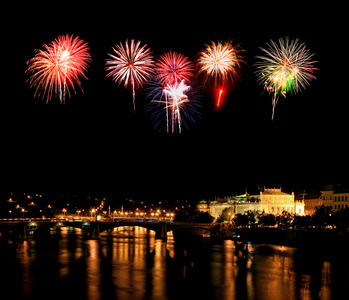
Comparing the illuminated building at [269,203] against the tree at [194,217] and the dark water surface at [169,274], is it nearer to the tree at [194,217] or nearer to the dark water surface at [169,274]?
the tree at [194,217]

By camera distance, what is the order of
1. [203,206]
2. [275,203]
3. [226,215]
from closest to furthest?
[226,215], [275,203], [203,206]

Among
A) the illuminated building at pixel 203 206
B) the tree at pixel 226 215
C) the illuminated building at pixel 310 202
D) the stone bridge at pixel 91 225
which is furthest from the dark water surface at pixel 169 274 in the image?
the illuminated building at pixel 203 206

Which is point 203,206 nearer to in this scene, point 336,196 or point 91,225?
point 336,196

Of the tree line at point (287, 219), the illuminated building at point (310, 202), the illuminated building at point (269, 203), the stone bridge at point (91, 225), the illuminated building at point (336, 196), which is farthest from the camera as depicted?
the illuminated building at point (269, 203)

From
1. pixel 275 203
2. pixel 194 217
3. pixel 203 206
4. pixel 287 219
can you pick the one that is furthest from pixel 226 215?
pixel 287 219

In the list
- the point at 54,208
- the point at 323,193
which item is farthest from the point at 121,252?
the point at 54,208
